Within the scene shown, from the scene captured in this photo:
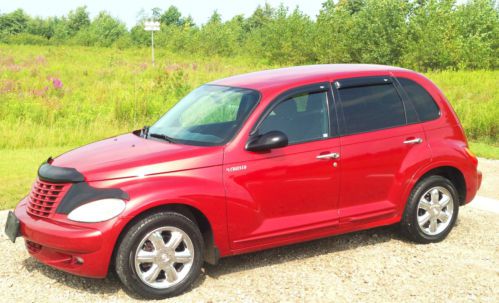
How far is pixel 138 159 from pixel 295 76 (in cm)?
179

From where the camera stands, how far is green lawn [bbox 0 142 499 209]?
9.29 metres

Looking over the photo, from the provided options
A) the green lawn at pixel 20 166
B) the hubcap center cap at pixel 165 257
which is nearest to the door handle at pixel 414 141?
the hubcap center cap at pixel 165 257

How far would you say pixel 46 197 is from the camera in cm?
525

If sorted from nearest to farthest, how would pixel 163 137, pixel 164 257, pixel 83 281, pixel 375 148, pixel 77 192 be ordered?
pixel 77 192
pixel 164 257
pixel 83 281
pixel 163 137
pixel 375 148

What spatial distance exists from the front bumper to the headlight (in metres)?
0.06

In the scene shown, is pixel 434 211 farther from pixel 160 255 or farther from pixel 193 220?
pixel 160 255

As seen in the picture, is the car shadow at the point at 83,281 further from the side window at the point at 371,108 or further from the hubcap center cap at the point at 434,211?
the hubcap center cap at the point at 434,211

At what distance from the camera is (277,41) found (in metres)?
46.1

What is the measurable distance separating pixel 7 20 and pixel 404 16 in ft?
176

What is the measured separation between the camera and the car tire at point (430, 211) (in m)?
6.43

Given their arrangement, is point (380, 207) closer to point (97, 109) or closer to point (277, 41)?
point (97, 109)

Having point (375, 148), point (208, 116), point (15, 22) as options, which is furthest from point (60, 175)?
point (15, 22)

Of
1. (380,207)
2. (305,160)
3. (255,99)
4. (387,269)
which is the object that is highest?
(255,99)

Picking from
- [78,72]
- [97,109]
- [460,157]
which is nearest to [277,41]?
[78,72]
